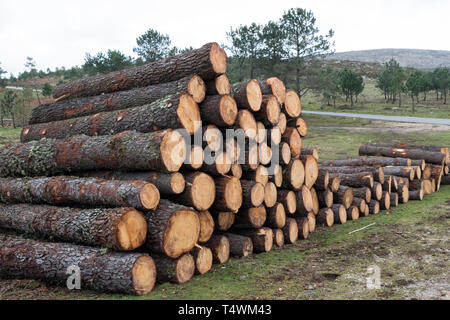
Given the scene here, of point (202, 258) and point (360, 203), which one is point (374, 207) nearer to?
point (360, 203)

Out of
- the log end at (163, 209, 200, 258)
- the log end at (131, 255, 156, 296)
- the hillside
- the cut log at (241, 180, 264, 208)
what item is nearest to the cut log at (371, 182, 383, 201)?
the cut log at (241, 180, 264, 208)

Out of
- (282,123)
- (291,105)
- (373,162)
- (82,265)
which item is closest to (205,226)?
(82,265)

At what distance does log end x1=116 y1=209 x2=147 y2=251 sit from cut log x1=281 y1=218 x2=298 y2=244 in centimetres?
298

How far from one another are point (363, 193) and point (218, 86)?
4655 millimetres

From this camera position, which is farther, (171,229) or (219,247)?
(219,247)

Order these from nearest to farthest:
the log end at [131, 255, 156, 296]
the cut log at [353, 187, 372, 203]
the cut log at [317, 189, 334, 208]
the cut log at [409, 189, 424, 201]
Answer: the log end at [131, 255, 156, 296] < the cut log at [317, 189, 334, 208] < the cut log at [353, 187, 372, 203] < the cut log at [409, 189, 424, 201]

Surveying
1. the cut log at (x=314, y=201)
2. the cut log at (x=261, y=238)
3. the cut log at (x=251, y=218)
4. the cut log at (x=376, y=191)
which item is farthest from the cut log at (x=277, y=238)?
the cut log at (x=376, y=191)

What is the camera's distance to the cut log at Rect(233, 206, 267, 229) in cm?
631

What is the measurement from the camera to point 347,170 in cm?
955

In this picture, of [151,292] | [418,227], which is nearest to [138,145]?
[151,292]

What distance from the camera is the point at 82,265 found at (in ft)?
15.5

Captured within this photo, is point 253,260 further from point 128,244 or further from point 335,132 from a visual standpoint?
point 335,132

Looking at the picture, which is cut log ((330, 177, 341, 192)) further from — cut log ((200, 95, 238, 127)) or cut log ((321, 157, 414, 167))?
cut log ((200, 95, 238, 127))
